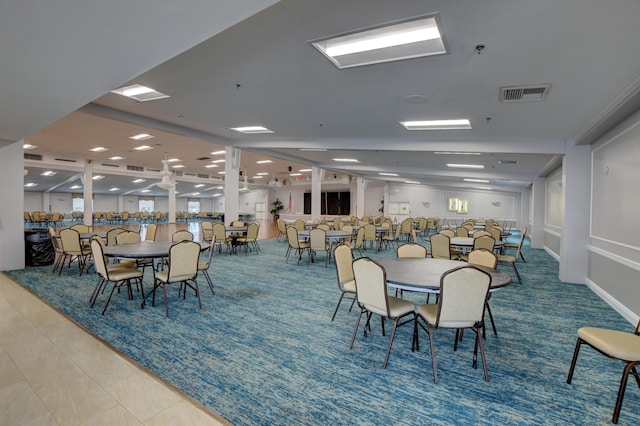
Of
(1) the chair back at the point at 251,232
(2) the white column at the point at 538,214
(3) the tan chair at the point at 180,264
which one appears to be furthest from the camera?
(2) the white column at the point at 538,214

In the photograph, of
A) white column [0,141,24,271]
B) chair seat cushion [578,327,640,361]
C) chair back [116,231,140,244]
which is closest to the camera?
chair seat cushion [578,327,640,361]

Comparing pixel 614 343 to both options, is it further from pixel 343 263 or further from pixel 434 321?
pixel 343 263

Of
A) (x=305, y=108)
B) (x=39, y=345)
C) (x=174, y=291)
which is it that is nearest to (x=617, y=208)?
(x=305, y=108)

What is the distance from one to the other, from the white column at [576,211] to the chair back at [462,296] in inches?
199

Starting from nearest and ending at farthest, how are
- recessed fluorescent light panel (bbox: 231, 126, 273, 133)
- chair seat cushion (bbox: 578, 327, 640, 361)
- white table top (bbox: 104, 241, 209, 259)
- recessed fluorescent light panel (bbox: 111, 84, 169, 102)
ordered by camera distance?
chair seat cushion (bbox: 578, 327, 640, 361) → white table top (bbox: 104, 241, 209, 259) → recessed fluorescent light panel (bbox: 111, 84, 169, 102) → recessed fluorescent light panel (bbox: 231, 126, 273, 133)

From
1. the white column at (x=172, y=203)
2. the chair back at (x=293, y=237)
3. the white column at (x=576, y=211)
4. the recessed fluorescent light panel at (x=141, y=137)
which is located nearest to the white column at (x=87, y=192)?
the white column at (x=172, y=203)

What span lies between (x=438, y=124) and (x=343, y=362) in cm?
483

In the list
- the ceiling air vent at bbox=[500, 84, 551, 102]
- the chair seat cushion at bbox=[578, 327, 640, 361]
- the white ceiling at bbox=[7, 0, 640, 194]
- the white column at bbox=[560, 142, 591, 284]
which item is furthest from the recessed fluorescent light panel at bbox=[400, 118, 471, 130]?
the chair seat cushion at bbox=[578, 327, 640, 361]

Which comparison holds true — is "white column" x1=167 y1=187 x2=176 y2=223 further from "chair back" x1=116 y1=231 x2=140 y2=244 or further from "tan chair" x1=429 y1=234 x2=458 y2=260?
"tan chair" x1=429 y1=234 x2=458 y2=260

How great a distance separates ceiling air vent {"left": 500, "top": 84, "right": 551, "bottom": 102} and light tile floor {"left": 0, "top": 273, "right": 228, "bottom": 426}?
4663 millimetres

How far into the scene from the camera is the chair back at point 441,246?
6008mm

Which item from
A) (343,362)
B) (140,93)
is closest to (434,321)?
A: (343,362)

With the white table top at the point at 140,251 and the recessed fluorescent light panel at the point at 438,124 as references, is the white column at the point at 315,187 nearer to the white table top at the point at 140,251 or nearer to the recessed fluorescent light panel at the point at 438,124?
the recessed fluorescent light panel at the point at 438,124

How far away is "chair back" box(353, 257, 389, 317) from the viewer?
2.73 m
